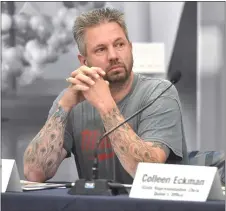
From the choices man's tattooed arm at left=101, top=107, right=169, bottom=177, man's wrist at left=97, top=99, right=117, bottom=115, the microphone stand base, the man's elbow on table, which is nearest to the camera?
the microphone stand base

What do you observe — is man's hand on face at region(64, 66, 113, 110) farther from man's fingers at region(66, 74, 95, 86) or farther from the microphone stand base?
the microphone stand base

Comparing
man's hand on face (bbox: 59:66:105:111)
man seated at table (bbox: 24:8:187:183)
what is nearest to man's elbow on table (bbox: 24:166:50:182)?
man seated at table (bbox: 24:8:187:183)

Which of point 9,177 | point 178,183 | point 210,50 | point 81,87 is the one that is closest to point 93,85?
point 81,87

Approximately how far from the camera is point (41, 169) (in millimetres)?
2449

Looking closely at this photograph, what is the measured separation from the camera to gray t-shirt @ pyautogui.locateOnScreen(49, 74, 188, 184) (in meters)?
2.38

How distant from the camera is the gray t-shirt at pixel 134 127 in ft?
7.82

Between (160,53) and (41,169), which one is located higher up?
(160,53)

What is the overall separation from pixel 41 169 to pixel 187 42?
1.53m

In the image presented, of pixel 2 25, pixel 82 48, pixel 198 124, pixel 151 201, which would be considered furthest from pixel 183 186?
pixel 2 25

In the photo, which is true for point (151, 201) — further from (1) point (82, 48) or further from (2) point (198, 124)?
(2) point (198, 124)

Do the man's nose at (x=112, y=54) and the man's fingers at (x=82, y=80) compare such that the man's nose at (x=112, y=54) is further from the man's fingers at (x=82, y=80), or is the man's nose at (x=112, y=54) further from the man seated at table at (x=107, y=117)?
the man's fingers at (x=82, y=80)

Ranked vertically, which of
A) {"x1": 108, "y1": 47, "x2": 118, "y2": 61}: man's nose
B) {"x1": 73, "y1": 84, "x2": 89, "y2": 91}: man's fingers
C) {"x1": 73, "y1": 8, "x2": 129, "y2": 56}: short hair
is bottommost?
{"x1": 73, "y1": 84, "x2": 89, "y2": 91}: man's fingers

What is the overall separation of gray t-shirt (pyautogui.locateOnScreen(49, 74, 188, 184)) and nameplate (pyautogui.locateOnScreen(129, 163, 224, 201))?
639 millimetres

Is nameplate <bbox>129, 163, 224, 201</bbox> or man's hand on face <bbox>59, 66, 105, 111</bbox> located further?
man's hand on face <bbox>59, 66, 105, 111</bbox>
